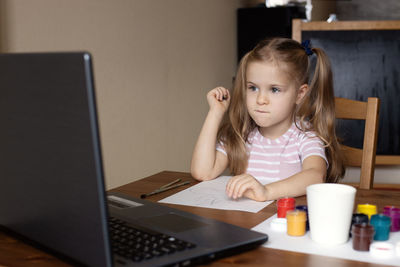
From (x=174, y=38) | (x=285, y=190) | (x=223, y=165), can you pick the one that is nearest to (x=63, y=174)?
(x=285, y=190)

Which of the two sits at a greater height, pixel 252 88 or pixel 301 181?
pixel 252 88

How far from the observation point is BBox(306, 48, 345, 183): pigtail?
1.37 meters

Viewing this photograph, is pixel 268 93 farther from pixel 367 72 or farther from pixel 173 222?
pixel 367 72

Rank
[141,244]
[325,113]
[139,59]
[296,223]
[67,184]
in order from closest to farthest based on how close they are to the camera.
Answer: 1. [67,184]
2. [141,244]
3. [296,223]
4. [325,113]
5. [139,59]

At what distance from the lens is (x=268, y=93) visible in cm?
133

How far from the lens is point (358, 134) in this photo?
267 centimetres

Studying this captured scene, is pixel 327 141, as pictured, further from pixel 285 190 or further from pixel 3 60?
pixel 3 60

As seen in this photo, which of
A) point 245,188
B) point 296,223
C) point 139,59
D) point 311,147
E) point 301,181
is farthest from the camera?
point 139,59

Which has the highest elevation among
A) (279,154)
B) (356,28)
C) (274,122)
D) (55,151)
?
(356,28)

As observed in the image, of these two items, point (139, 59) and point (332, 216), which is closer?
point (332, 216)

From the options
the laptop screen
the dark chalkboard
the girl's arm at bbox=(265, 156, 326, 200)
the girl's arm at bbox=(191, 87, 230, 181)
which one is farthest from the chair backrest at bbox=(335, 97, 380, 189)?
the dark chalkboard

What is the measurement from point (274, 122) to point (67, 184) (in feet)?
2.87

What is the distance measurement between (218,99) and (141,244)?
2.68ft

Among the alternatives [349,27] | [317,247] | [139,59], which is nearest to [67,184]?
[317,247]
